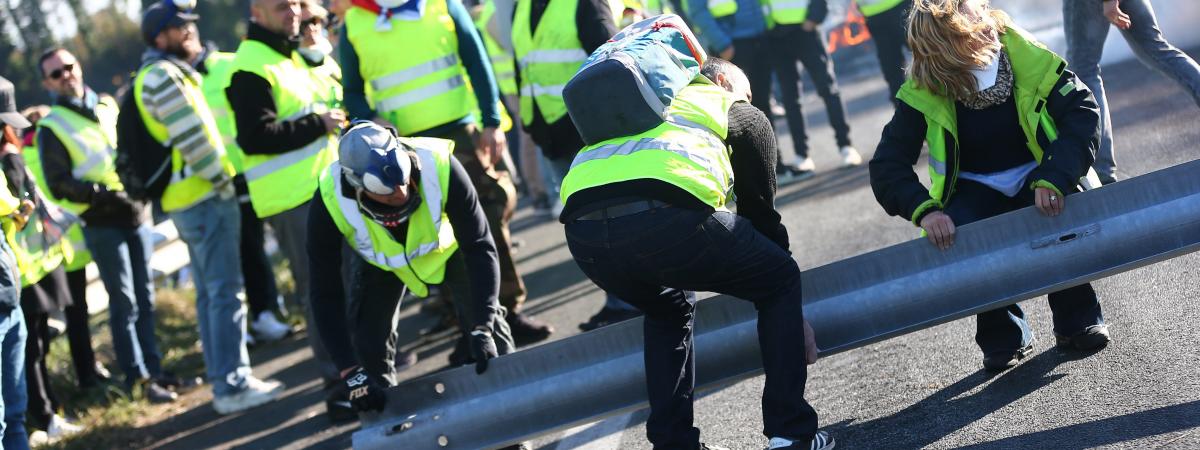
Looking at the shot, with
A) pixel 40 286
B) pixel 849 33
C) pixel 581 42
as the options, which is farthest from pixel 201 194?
pixel 849 33

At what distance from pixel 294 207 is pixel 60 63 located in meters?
1.97

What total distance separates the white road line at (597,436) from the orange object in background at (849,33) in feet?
39.1

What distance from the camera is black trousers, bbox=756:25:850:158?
33.8 feet

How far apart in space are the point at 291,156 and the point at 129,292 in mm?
1886

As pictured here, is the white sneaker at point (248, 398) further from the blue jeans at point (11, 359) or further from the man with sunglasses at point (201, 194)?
the blue jeans at point (11, 359)

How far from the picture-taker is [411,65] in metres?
6.94

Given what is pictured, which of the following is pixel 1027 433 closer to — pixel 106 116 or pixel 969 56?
pixel 969 56

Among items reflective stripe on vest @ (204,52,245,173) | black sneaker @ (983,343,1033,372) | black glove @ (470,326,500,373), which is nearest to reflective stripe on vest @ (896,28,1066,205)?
black sneaker @ (983,343,1033,372)

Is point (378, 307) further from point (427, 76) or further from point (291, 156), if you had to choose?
point (427, 76)

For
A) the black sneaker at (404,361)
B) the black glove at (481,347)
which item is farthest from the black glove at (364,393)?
the black sneaker at (404,361)

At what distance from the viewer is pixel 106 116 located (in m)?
8.23

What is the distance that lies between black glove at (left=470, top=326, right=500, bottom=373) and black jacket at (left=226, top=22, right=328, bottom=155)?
222 centimetres

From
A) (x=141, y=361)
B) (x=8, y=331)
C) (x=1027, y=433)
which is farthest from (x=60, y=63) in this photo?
(x=1027, y=433)

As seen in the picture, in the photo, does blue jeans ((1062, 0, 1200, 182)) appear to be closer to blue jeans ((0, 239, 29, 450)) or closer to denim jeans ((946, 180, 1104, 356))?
denim jeans ((946, 180, 1104, 356))
